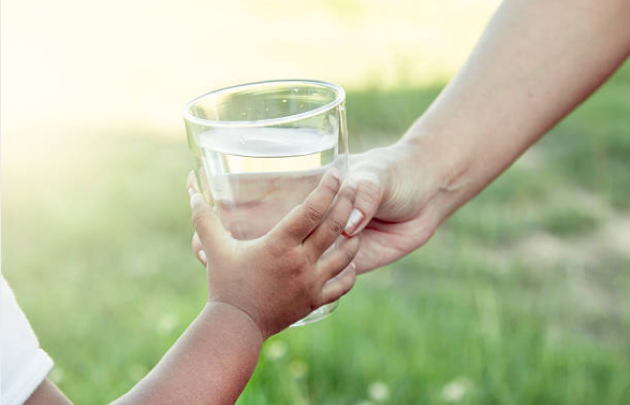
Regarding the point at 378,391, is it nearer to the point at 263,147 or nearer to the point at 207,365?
the point at 207,365

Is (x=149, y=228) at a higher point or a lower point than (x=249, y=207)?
lower

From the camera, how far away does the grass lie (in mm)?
1713

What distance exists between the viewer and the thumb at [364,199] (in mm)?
1063

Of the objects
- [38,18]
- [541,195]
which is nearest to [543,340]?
[541,195]

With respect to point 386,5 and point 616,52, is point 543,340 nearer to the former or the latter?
point 616,52

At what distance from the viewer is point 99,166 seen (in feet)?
10.1

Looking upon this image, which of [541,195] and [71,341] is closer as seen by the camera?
[71,341]

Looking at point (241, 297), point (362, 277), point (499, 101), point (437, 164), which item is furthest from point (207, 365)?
point (362, 277)

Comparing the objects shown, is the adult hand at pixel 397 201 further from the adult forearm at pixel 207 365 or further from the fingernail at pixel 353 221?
the adult forearm at pixel 207 365

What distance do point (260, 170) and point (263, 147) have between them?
1.1 inches

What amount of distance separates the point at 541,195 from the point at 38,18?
3.17 m

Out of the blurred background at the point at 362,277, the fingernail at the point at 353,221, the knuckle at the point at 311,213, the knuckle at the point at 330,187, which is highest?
the knuckle at the point at 330,187

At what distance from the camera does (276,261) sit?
952mm

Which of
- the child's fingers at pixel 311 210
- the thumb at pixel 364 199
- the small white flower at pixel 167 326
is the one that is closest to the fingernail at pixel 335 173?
the child's fingers at pixel 311 210
